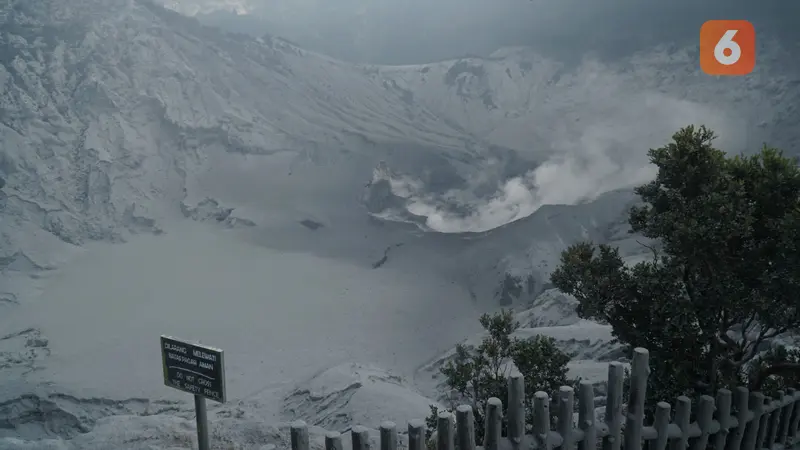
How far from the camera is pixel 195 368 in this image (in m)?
4.61

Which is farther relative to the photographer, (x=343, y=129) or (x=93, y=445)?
(x=343, y=129)

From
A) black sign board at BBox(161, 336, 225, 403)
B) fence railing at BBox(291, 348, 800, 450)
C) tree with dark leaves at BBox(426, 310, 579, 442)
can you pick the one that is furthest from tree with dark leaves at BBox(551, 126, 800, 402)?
black sign board at BBox(161, 336, 225, 403)

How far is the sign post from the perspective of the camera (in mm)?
4511

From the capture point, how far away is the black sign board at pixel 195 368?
4.51m

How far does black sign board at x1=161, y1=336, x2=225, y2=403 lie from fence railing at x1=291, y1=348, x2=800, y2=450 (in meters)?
1.02

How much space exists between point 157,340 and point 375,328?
6547mm

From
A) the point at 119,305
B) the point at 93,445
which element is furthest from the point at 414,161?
the point at 93,445

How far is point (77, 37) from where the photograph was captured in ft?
96.9

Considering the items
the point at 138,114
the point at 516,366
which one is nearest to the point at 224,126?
the point at 138,114

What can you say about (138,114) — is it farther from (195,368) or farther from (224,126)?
(195,368)

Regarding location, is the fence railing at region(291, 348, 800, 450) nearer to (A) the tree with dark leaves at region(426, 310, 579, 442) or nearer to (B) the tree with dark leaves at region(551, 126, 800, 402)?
(B) the tree with dark leaves at region(551, 126, 800, 402)

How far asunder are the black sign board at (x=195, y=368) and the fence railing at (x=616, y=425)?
102 cm

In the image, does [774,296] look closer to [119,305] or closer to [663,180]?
[663,180]

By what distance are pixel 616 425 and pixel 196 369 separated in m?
3.21
